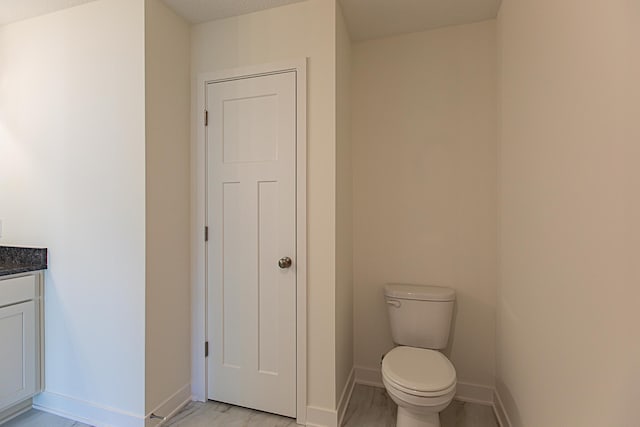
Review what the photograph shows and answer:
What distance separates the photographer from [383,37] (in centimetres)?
211

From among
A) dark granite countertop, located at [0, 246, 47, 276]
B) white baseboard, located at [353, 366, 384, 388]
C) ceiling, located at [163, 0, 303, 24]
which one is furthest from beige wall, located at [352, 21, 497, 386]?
dark granite countertop, located at [0, 246, 47, 276]

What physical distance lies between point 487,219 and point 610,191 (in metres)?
1.25

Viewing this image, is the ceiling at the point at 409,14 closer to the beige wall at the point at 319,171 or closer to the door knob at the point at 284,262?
the beige wall at the point at 319,171

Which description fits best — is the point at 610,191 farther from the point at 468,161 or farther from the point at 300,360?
the point at 300,360

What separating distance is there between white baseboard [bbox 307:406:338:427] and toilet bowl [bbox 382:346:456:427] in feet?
1.21

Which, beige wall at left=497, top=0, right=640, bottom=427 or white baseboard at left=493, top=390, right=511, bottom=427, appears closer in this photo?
beige wall at left=497, top=0, right=640, bottom=427

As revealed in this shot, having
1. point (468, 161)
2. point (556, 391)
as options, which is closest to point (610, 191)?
point (556, 391)

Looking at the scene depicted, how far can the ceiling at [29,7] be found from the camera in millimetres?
1736

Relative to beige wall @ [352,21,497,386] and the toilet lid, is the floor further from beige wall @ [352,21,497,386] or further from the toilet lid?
the toilet lid

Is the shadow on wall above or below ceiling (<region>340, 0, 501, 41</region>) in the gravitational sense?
below

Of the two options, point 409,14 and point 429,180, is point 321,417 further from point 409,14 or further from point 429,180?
point 409,14

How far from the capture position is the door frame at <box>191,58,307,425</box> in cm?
171

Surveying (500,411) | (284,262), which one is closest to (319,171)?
(284,262)

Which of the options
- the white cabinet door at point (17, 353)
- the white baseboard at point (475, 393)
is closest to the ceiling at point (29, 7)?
the white cabinet door at point (17, 353)
